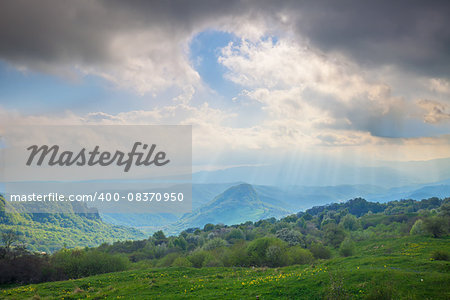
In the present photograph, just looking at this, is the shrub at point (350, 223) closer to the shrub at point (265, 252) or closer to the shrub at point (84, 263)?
the shrub at point (265, 252)

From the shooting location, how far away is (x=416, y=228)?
282ft

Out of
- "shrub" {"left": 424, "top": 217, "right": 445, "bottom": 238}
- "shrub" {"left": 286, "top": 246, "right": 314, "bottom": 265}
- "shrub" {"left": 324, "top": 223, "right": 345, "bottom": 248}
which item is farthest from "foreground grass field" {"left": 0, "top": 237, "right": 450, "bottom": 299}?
"shrub" {"left": 324, "top": 223, "right": 345, "bottom": 248}

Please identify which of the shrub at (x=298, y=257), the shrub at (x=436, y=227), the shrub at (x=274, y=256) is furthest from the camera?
the shrub at (x=436, y=227)

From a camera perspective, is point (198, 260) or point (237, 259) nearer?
point (237, 259)

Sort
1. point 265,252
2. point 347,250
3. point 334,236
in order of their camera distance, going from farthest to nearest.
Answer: point 334,236, point 347,250, point 265,252

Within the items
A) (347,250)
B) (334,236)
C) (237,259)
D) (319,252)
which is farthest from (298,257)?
(334,236)

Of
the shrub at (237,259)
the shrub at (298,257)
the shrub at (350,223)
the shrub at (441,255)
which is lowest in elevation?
the shrub at (350,223)

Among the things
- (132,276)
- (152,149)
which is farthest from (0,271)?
(152,149)

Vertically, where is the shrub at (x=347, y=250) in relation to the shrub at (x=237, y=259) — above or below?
below

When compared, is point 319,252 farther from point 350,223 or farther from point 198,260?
point 350,223

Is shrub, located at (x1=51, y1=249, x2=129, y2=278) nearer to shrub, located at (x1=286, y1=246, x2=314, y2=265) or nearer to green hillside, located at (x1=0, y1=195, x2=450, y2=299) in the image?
green hillside, located at (x1=0, y1=195, x2=450, y2=299)

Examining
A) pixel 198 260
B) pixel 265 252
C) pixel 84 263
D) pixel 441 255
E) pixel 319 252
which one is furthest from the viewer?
pixel 319 252

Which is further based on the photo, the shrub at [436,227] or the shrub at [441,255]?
the shrub at [436,227]

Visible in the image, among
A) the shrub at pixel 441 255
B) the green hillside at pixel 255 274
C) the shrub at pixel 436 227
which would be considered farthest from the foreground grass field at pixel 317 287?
the shrub at pixel 436 227
